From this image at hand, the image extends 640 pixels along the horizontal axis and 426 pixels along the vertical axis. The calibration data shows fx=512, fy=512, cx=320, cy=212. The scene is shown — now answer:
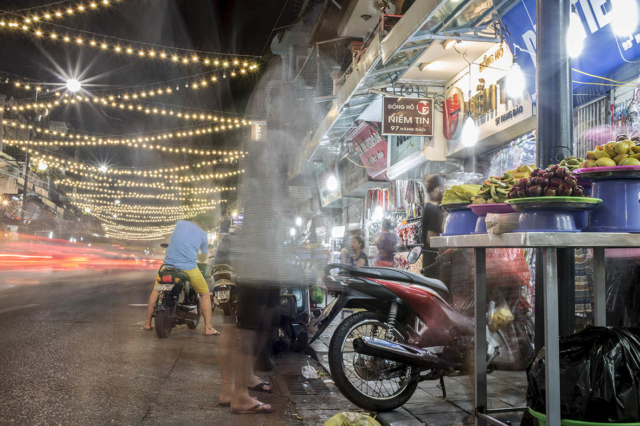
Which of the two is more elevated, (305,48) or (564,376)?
(305,48)

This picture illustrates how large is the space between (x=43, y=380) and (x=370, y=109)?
28.2 feet

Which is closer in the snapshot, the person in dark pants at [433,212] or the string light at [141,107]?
the person in dark pants at [433,212]

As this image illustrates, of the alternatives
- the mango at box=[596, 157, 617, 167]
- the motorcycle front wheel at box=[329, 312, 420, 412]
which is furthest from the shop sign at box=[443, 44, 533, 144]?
the mango at box=[596, 157, 617, 167]

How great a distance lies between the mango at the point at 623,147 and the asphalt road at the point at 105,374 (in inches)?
115

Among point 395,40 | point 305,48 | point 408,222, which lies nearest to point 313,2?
point 305,48

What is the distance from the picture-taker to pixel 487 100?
8328 mm

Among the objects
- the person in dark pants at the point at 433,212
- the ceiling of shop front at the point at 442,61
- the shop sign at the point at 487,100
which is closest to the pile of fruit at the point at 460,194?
the person in dark pants at the point at 433,212

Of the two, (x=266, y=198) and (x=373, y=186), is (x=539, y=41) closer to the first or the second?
(x=266, y=198)

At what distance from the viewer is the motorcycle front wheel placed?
4207mm

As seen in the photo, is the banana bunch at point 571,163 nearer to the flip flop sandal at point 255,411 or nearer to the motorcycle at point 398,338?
the motorcycle at point 398,338

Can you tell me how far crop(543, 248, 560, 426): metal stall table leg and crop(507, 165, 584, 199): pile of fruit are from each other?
287 millimetres

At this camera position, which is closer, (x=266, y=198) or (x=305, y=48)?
(x=266, y=198)

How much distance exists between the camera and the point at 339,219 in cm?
2284

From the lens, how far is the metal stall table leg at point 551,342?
238 cm
